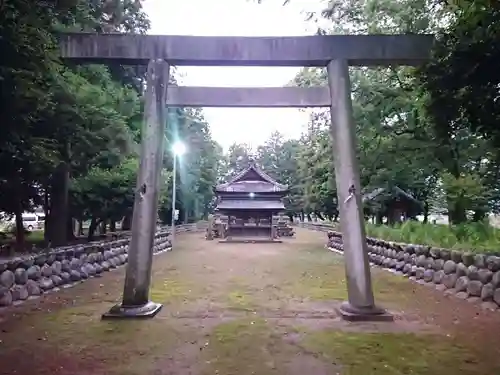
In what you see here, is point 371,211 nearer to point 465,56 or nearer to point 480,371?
point 465,56

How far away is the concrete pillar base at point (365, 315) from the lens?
691 cm

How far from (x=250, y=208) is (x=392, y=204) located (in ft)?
35.2

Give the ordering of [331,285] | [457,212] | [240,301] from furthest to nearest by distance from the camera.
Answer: [457,212], [331,285], [240,301]

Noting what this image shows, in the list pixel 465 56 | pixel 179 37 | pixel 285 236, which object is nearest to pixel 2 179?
pixel 179 37

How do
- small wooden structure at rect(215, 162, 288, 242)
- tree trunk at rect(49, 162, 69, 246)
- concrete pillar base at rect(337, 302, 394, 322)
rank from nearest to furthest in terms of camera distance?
concrete pillar base at rect(337, 302, 394, 322) < tree trunk at rect(49, 162, 69, 246) < small wooden structure at rect(215, 162, 288, 242)

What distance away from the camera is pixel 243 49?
746cm

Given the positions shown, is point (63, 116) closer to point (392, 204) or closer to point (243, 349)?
point (243, 349)

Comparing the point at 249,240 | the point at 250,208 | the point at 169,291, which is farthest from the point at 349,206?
the point at 250,208

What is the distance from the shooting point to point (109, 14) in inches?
Answer: 542

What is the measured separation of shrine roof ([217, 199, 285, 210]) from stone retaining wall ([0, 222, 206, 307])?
1776 cm

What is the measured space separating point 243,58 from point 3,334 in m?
5.19

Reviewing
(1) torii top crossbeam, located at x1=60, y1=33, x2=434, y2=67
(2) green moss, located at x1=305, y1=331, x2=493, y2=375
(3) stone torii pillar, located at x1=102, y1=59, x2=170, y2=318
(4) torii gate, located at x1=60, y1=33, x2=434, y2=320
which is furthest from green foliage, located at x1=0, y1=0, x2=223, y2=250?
(2) green moss, located at x1=305, y1=331, x2=493, y2=375

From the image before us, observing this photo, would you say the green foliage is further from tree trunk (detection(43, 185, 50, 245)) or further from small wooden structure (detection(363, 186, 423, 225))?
small wooden structure (detection(363, 186, 423, 225))

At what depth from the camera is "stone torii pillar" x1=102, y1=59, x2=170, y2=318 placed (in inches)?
284
